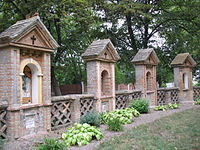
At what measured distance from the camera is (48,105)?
293 inches

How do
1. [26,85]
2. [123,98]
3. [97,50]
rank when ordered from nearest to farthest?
[26,85] < [97,50] < [123,98]

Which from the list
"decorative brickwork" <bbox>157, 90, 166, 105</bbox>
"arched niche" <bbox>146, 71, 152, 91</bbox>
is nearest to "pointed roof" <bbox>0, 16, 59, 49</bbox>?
"arched niche" <bbox>146, 71, 152, 91</bbox>

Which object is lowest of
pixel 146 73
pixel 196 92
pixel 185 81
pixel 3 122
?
pixel 3 122

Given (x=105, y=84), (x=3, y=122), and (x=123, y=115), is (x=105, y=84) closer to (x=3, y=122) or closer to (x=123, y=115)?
(x=123, y=115)

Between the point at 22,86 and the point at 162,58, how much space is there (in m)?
14.5

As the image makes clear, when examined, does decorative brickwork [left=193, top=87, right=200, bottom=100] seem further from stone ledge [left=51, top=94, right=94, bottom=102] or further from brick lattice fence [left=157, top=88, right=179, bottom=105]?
stone ledge [left=51, top=94, right=94, bottom=102]

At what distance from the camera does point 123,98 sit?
11688 millimetres

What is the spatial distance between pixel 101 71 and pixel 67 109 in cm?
250

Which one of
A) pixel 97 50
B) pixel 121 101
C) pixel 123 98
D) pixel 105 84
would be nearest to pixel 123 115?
pixel 105 84

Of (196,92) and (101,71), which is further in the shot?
(196,92)

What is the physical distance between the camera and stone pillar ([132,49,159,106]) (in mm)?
12680

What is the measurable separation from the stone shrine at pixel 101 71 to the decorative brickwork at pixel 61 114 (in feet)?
5.13

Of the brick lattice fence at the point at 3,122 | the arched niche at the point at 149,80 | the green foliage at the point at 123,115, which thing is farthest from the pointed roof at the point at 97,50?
the brick lattice fence at the point at 3,122

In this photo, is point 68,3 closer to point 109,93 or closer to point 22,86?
point 109,93
